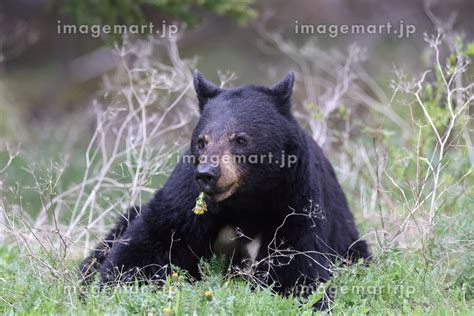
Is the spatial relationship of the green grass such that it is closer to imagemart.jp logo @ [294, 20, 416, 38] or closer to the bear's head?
the bear's head

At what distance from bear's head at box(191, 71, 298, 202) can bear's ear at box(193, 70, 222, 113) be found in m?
0.08

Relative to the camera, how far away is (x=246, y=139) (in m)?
5.70

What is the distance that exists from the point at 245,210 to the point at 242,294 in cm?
80

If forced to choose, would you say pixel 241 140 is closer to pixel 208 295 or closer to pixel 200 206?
pixel 200 206

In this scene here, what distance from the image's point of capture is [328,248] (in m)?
6.06

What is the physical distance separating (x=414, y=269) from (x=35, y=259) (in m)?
2.39

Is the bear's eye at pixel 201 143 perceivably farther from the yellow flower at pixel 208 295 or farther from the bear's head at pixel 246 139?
the yellow flower at pixel 208 295

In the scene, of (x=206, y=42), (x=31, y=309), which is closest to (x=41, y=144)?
(x=206, y=42)

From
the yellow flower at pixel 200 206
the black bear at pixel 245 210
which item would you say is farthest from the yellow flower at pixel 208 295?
the yellow flower at pixel 200 206

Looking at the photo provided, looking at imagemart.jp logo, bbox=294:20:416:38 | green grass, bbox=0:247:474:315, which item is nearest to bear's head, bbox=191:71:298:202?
green grass, bbox=0:247:474:315

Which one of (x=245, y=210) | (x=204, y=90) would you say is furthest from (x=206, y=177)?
(x=204, y=90)

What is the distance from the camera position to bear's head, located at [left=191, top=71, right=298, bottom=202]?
5.52m

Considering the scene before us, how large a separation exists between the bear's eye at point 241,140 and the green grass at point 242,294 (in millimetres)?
797

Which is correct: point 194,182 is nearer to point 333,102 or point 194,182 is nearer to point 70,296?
point 70,296
